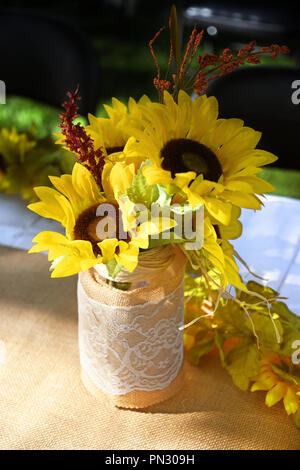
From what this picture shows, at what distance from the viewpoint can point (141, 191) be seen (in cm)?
55

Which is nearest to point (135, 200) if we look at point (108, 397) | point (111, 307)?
point (111, 307)

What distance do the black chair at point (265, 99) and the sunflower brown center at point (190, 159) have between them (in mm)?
919

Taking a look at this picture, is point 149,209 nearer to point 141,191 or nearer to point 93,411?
point 141,191

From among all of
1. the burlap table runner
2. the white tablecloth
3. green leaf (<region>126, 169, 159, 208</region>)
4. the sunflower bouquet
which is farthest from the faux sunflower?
green leaf (<region>126, 169, 159, 208</region>)

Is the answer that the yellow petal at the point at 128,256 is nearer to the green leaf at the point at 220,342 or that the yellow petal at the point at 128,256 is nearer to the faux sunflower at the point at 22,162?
the green leaf at the point at 220,342

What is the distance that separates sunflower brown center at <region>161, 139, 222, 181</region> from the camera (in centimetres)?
57

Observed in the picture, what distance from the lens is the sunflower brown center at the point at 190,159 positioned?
1.87 ft

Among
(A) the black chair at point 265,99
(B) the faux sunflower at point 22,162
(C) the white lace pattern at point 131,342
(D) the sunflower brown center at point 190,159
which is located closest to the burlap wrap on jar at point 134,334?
(C) the white lace pattern at point 131,342

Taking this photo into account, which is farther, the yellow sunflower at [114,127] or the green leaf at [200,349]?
the green leaf at [200,349]

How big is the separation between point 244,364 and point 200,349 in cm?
7

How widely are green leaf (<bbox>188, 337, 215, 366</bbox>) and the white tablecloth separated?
0.73 ft

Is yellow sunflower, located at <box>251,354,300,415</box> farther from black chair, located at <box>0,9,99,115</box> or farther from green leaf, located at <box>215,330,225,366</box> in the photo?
black chair, located at <box>0,9,99,115</box>

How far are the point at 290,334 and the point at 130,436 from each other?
0.86ft

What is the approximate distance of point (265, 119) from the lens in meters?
1.54
